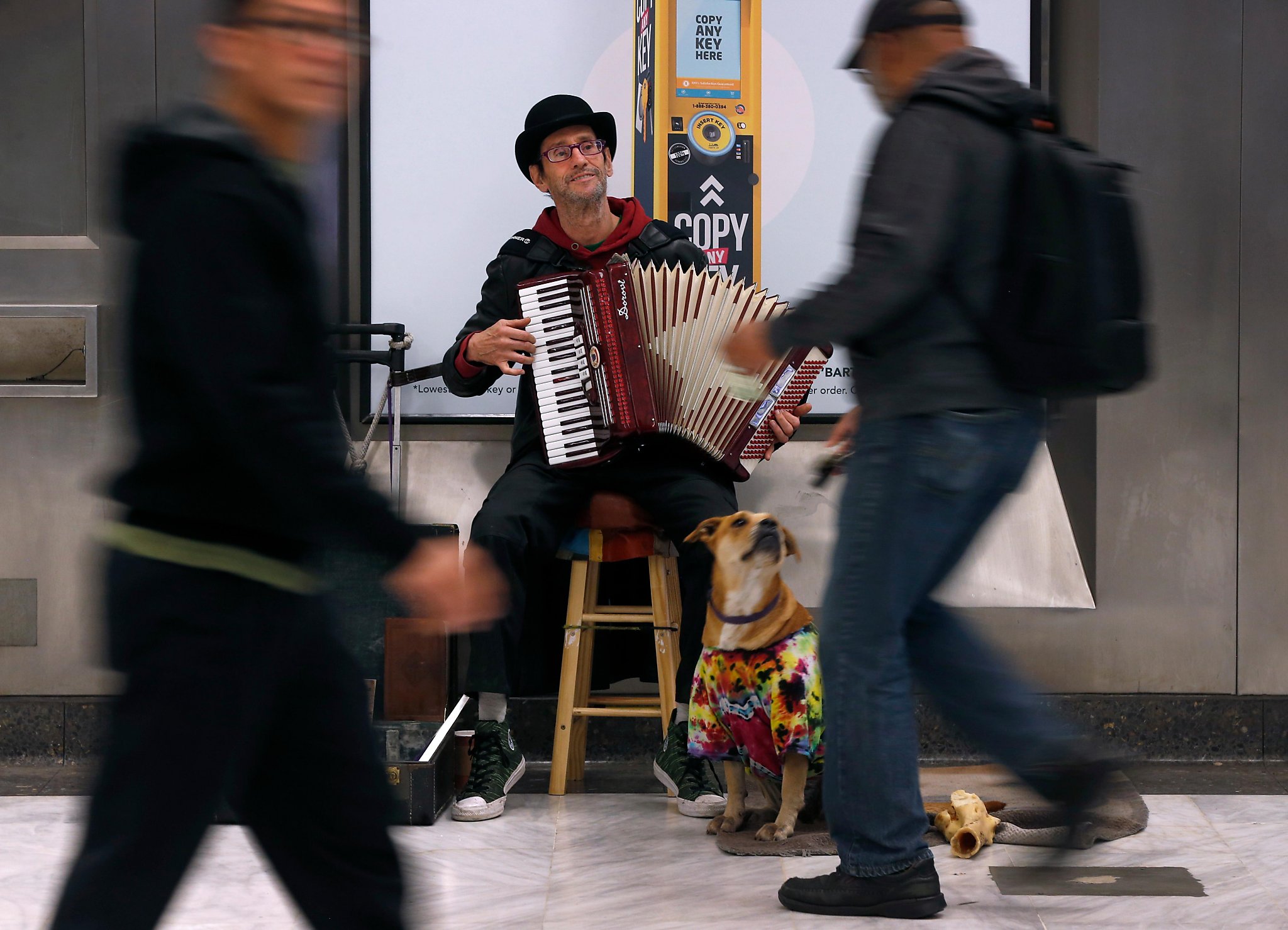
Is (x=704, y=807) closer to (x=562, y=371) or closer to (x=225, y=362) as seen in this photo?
(x=562, y=371)

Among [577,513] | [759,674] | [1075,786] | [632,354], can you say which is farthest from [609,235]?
[1075,786]

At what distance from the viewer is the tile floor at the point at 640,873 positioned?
2.60m

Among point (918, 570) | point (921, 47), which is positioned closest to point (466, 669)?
point (918, 570)

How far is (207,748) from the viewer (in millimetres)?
1320

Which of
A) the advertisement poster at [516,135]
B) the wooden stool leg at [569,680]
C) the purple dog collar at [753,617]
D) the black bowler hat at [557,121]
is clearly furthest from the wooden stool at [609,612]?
the black bowler hat at [557,121]

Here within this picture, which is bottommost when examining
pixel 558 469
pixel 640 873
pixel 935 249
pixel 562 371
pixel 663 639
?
pixel 640 873

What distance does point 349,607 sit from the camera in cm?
372

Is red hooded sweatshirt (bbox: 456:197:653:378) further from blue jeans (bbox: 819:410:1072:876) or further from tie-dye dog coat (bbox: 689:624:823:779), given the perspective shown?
blue jeans (bbox: 819:410:1072:876)

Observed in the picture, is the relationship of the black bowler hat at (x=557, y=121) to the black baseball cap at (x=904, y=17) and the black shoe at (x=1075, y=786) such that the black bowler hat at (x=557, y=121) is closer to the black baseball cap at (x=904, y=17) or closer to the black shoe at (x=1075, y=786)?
the black baseball cap at (x=904, y=17)

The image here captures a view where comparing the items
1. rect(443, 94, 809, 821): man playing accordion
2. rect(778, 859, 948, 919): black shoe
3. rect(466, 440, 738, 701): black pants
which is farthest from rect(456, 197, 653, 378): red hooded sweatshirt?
rect(778, 859, 948, 919): black shoe

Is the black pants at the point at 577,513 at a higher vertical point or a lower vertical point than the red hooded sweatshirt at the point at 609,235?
lower

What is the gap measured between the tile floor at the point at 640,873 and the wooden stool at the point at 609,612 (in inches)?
9.7

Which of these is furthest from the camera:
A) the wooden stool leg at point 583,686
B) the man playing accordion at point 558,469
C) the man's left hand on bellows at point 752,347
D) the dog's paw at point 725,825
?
the wooden stool leg at point 583,686

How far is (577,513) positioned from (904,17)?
5.89ft
